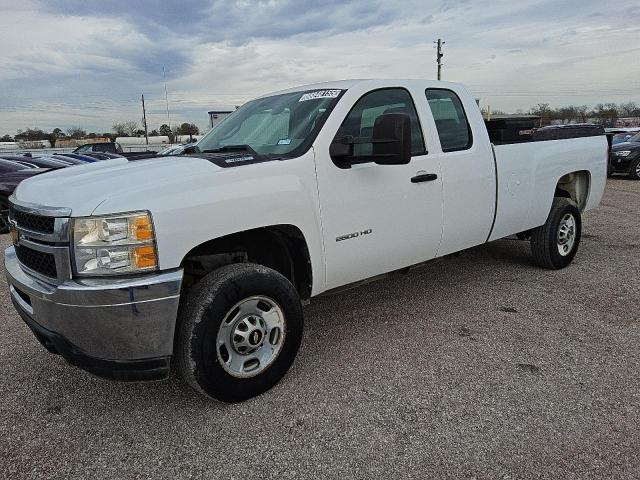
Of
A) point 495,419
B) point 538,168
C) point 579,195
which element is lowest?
point 495,419

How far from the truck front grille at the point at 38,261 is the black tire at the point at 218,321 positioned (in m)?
0.71

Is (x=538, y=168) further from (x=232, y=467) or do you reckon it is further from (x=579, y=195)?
(x=232, y=467)

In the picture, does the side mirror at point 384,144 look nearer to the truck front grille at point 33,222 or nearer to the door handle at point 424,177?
the door handle at point 424,177

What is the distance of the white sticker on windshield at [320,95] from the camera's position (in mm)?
3559

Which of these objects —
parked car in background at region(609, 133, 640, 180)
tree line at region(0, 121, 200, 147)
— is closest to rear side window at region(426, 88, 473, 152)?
parked car in background at region(609, 133, 640, 180)

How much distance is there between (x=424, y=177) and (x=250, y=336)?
5.91 feet

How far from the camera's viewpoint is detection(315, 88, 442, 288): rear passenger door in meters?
3.29

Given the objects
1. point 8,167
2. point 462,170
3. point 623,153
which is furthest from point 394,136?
point 623,153

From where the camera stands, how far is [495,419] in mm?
2775

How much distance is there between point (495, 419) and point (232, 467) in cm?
145

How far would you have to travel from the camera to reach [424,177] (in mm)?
3785

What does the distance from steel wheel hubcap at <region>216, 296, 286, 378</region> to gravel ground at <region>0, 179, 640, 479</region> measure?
0.79ft

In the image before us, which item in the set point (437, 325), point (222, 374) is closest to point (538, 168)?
point (437, 325)

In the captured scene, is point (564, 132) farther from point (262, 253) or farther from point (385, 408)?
point (385, 408)
